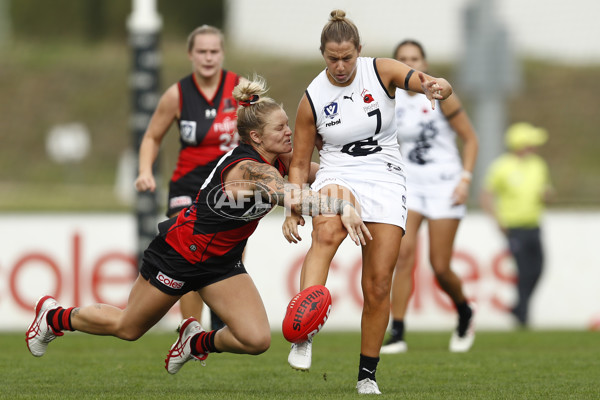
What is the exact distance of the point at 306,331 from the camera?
5.55 meters

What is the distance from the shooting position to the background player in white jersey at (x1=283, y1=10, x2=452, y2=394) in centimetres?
585

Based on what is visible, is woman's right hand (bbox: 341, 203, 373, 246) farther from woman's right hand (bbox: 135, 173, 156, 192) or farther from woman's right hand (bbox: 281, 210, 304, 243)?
woman's right hand (bbox: 135, 173, 156, 192)

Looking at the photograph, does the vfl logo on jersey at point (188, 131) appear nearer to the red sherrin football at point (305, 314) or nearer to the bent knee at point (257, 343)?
the bent knee at point (257, 343)

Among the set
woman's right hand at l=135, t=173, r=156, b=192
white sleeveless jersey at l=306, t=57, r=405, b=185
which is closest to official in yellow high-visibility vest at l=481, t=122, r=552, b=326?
woman's right hand at l=135, t=173, r=156, b=192

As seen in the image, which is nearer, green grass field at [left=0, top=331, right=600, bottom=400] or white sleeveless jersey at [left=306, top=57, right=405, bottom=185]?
white sleeveless jersey at [left=306, top=57, right=405, bottom=185]

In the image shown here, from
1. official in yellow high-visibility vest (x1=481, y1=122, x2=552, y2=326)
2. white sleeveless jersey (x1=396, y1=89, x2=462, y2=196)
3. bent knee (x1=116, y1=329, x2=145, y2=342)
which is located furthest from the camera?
official in yellow high-visibility vest (x1=481, y1=122, x2=552, y2=326)

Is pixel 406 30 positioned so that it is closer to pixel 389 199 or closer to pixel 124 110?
pixel 124 110

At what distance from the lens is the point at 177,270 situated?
19.5 ft

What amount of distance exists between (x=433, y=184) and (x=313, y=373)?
2.02m

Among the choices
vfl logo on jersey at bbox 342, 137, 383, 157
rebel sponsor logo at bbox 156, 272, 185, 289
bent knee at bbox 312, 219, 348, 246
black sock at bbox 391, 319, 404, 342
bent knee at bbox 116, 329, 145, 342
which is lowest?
black sock at bbox 391, 319, 404, 342

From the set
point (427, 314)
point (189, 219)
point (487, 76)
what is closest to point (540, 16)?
point (487, 76)

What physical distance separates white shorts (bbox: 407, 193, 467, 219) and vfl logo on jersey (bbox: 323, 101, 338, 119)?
8.29ft

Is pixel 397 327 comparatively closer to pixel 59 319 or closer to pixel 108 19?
pixel 59 319

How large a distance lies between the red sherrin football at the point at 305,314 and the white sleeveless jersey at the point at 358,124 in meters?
0.82
